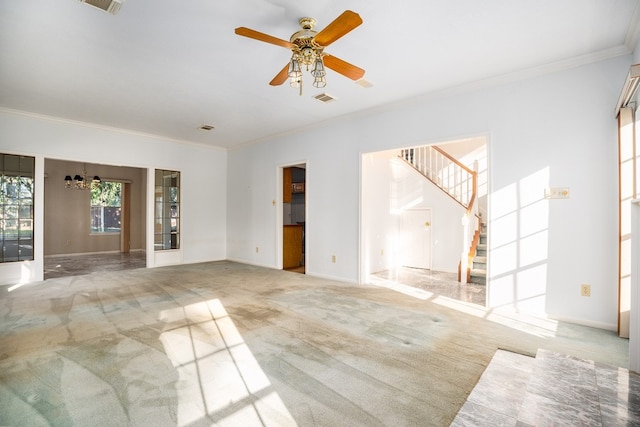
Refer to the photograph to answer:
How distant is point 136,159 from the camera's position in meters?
6.58

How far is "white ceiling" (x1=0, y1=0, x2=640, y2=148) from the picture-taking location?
2580 mm

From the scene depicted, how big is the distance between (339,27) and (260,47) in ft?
3.99

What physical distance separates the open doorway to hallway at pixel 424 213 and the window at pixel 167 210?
180 inches

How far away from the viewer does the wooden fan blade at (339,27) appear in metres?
2.10

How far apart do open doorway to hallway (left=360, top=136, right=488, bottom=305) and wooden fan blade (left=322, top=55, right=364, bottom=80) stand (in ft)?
9.53

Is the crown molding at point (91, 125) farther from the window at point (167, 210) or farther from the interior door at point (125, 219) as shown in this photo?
the interior door at point (125, 219)

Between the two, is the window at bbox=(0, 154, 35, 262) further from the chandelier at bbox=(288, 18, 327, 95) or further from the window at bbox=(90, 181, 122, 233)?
the chandelier at bbox=(288, 18, 327, 95)

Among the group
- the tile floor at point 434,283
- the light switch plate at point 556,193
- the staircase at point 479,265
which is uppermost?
the light switch plate at point 556,193

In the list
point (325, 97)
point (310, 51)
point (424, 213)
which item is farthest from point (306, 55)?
point (424, 213)

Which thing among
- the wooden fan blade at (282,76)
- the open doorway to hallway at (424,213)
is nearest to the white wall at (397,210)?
the open doorway to hallway at (424,213)

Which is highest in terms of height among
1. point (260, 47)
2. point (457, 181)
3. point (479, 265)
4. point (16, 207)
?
point (260, 47)

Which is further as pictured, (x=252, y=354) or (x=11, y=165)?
(x=11, y=165)

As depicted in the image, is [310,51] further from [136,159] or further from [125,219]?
[125,219]

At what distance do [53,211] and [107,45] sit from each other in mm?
7850
